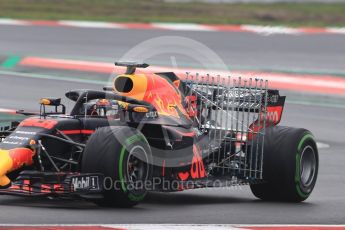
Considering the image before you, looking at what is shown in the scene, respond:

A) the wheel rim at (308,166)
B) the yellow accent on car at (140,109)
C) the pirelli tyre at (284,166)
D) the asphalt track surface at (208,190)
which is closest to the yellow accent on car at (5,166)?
the asphalt track surface at (208,190)

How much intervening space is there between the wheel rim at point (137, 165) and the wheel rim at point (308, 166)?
228 cm

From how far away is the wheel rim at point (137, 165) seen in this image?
1060cm

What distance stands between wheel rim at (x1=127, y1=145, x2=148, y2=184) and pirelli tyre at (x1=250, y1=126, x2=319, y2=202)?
1727mm

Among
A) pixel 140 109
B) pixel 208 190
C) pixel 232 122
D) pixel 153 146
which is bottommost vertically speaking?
pixel 208 190

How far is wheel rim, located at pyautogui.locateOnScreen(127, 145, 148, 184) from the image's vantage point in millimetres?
10602

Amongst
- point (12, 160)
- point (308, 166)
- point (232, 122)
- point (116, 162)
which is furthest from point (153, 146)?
point (308, 166)

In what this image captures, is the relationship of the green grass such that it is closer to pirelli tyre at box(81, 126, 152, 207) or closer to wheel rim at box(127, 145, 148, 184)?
wheel rim at box(127, 145, 148, 184)

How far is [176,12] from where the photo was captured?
3547cm

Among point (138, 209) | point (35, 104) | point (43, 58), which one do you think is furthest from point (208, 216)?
point (43, 58)

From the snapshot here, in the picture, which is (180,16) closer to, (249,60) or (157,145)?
(249,60)

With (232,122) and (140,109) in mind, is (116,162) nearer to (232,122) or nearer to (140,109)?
(140,109)

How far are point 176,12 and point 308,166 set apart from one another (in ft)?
77.1

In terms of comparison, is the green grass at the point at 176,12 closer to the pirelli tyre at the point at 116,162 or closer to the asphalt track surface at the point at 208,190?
the asphalt track surface at the point at 208,190

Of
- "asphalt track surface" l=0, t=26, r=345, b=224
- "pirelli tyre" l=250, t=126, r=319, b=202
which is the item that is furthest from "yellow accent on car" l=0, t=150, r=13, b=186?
"pirelli tyre" l=250, t=126, r=319, b=202
